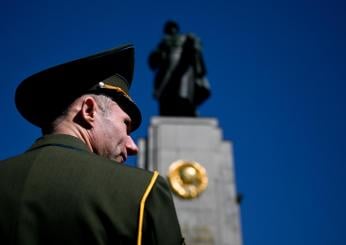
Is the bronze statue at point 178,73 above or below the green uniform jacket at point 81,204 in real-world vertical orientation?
above

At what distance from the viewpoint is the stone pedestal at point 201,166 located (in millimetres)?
8356

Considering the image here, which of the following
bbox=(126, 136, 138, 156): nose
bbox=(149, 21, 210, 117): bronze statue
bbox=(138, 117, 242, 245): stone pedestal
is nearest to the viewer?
bbox=(126, 136, 138, 156): nose

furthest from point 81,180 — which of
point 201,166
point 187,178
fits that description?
point 201,166

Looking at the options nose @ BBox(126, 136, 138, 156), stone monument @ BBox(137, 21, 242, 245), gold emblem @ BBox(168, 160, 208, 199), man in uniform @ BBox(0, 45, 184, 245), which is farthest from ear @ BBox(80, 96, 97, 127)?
gold emblem @ BBox(168, 160, 208, 199)

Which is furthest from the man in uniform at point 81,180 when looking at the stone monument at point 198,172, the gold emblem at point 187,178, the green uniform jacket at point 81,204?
the gold emblem at point 187,178

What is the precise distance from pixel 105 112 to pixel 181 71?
29.1 feet

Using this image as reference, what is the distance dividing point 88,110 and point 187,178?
6.65 m

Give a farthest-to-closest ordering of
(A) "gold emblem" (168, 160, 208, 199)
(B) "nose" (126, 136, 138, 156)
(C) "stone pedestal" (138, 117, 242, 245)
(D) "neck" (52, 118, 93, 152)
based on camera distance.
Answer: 1. (A) "gold emblem" (168, 160, 208, 199)
2. (C) "stone pedestal" (138, 117, 242, 245)
3. (B) "nose" (126, 136, 138, 156)
4. (D) "neck" (52, 118, 93, 152)

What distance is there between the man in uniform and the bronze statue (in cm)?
834

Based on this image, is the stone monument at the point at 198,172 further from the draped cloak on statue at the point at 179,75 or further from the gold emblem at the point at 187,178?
the draped cloak on statue at the point at 179,75

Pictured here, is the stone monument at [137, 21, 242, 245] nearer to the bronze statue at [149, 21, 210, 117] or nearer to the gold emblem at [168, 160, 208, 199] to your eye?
the gold emblem at [168, 160, 208, 199]

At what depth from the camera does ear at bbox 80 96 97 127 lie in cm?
206

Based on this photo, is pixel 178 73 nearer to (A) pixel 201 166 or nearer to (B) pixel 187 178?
(A) pixel 201 166

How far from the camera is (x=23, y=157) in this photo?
1933mm
